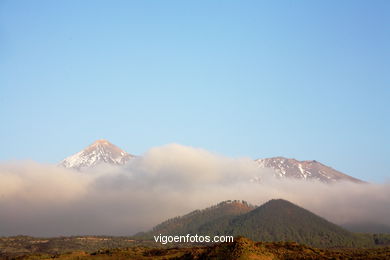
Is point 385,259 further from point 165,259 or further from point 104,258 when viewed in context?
point 104,258

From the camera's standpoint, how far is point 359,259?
180500 millimetres

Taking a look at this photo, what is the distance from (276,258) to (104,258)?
65457 mm

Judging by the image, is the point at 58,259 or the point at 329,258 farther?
the point at 58,259

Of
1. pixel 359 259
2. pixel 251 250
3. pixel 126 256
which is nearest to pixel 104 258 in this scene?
pixel 126 256

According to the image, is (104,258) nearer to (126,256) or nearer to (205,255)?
(126,256)

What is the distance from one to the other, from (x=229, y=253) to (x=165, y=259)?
98.1ft

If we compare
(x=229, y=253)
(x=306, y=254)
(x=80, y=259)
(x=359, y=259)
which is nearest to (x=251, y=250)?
(x=229, y=253)

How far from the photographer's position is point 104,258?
196500 millimetres

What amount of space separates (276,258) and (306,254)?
1762cm

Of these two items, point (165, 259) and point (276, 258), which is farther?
point (165, 259)

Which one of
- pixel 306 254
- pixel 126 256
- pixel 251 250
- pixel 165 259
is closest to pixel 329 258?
pixel 306 254

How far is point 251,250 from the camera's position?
564 ft

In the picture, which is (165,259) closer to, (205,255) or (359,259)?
(205,255)

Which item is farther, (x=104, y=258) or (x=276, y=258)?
(x=104, y=258)
